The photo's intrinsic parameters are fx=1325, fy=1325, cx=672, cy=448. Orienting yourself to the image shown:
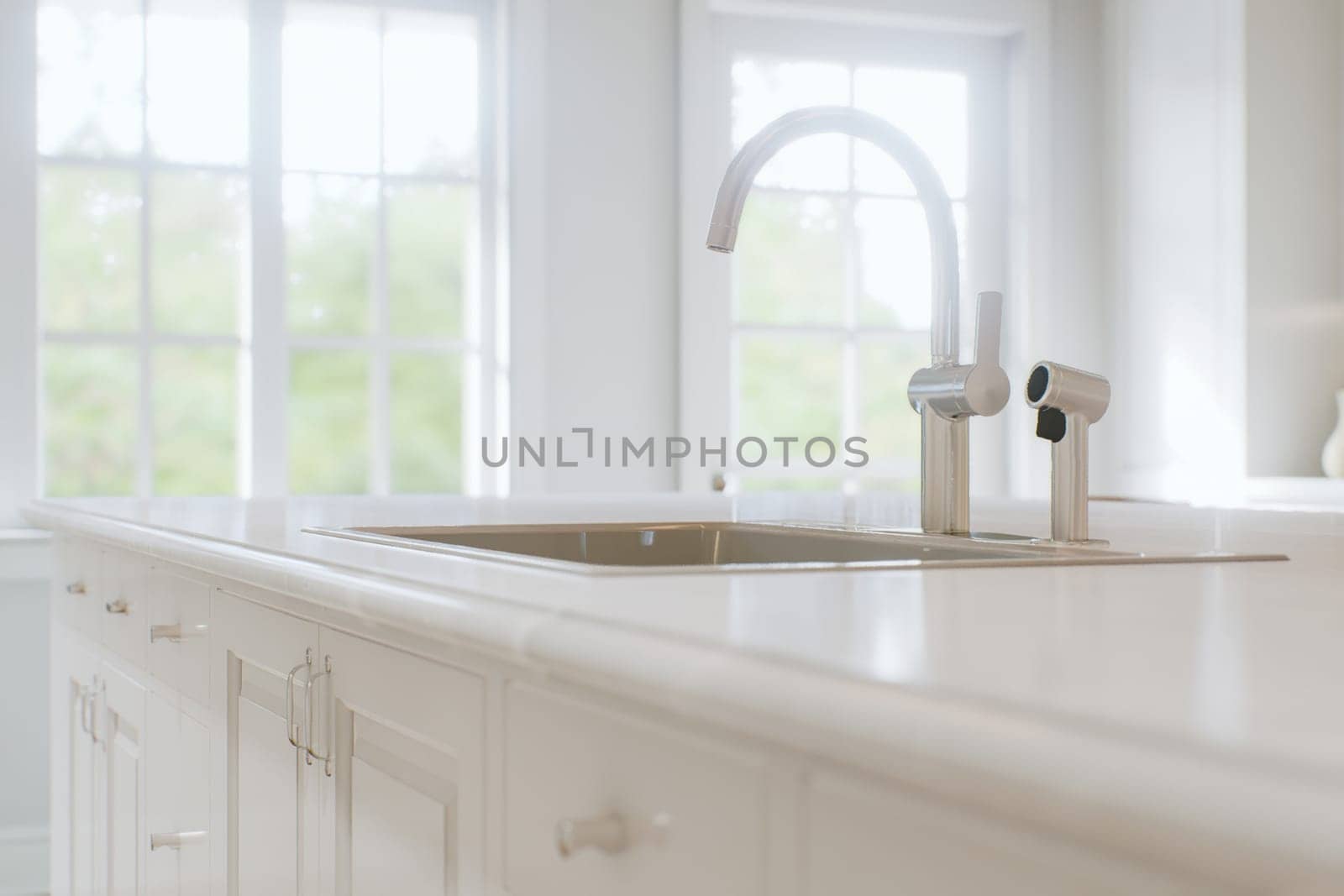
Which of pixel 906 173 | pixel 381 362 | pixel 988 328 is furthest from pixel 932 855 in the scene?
pixel 381 362

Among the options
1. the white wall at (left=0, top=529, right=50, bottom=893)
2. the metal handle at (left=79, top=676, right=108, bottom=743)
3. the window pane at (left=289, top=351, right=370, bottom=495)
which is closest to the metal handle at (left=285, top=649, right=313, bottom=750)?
the metal handle at (left=79, top=676, right=108, bottom=743)

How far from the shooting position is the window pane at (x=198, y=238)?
302 cm

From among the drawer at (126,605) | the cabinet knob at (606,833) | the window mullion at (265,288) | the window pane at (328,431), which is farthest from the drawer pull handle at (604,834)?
the window pane at (328,431)

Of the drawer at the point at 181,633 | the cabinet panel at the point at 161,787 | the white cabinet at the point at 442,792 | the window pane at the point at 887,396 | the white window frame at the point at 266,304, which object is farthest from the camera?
the window pane at the point at 887,396

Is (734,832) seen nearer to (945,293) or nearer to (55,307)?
(945,293)

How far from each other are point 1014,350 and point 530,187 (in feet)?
4.49

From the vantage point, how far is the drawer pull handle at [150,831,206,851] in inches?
45.1

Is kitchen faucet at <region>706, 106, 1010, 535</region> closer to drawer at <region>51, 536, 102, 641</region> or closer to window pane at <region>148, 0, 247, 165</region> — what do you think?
drawer at <region>51, 536, 102, 641</region>

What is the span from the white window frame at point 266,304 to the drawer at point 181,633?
1.80 meters

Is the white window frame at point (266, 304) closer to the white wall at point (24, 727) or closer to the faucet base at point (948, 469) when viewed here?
the white wall at point (24, 727)

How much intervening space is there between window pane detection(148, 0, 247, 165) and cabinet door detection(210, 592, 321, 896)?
7.41ft

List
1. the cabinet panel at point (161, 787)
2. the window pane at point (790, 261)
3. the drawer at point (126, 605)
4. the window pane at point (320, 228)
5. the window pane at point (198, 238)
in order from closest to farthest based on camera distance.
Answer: the cabinet panel at point (161, 787) → the drawer at point (126, 605) → the window pane at point (198, 238) → the window pane at point (320, 228) → the window pane at point (790, 261)

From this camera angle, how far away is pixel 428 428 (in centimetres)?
791

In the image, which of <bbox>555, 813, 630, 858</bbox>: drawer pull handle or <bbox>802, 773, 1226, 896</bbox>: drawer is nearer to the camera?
<bbox>802, 773, 1226, 896</bbox>: drawer
